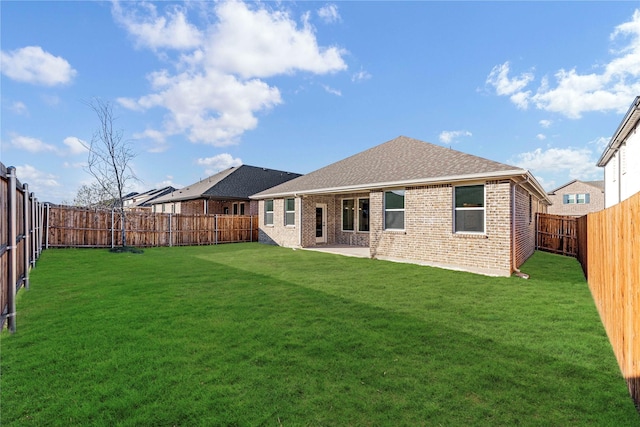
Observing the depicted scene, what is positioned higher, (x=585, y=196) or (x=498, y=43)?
(x=498, y=43)

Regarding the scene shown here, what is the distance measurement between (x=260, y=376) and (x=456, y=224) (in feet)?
27.6

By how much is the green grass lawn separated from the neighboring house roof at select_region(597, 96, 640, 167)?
9696 mm

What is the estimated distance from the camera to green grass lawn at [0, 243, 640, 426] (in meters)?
2.57

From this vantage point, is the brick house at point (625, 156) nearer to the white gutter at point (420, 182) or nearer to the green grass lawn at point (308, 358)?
the white gutter at point (420, 182)

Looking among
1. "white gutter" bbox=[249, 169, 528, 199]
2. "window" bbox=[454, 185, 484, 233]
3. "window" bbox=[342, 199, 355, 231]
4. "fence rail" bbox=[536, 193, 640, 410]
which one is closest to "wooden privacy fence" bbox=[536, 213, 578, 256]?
"window" bbox=[454, 185, 484, 233]

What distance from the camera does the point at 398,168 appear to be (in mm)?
12469

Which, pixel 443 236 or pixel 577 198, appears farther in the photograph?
pixel 577 198

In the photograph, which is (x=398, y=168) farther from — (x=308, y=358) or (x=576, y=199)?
(x=576, y=199)

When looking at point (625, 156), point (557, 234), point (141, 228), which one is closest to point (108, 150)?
point (141, 228)

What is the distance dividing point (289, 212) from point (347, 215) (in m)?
3.27

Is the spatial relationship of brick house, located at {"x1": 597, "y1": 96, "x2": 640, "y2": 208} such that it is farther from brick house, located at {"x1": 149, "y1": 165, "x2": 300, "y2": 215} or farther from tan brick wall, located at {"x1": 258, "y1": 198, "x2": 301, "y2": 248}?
brick house, located at {"x1": 149, "y1": 165, "x2": 300, "y2": 215}

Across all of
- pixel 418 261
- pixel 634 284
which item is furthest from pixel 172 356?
pixel 418 261

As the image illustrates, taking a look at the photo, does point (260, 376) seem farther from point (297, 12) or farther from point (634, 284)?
point (297, 12)

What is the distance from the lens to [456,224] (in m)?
9.70
